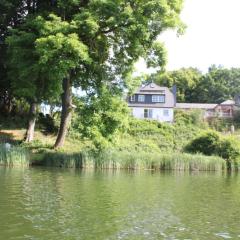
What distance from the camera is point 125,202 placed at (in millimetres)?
18125

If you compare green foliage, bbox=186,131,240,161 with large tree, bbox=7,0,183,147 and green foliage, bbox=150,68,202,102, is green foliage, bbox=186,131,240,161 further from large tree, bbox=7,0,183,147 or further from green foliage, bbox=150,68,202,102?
green foliage, bbox=150,68,202,102

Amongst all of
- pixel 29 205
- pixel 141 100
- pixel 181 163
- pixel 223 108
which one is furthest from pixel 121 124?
pixel 223 108

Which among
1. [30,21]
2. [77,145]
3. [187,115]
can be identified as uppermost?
[30,21]

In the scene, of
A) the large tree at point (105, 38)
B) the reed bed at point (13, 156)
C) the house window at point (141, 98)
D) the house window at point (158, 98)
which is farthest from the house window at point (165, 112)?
the reed bed at point (13, 156)

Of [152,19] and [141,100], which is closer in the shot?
[152,19]

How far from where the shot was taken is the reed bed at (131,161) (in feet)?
114

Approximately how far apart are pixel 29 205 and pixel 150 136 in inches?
1504

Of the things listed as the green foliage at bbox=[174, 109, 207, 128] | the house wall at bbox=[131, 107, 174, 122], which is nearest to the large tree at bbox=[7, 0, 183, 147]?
the green foliage at bbox=[174, 109, 207, 128]

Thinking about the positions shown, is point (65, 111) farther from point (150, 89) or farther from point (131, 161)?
point (150, 89)

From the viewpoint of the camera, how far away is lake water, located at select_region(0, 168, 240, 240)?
41.7 feet

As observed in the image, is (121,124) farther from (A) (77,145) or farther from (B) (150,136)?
(B) (150,136)

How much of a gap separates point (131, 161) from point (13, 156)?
844 cm

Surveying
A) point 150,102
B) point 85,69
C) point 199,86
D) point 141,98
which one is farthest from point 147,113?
point 85,69

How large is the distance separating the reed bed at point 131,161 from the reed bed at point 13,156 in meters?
2.26
